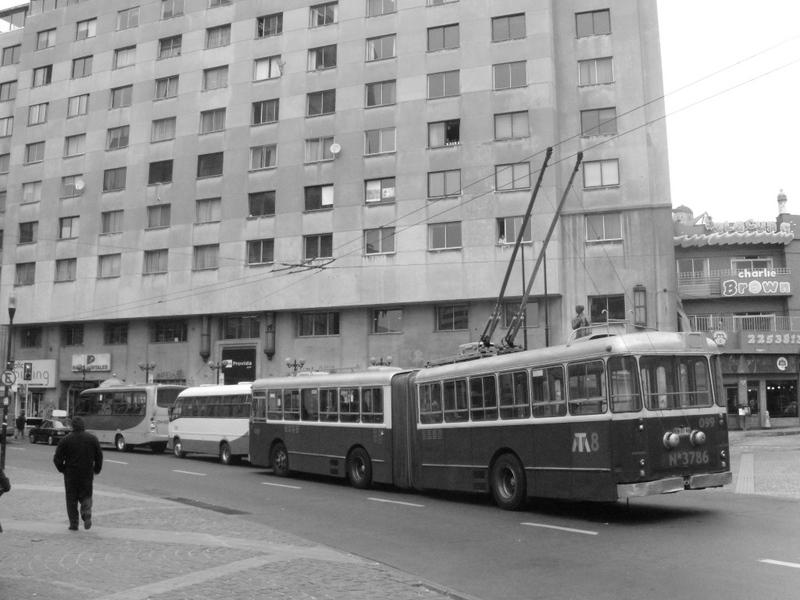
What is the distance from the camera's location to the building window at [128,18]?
52750mm

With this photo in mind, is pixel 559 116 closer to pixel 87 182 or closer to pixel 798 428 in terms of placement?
pixel 798 428

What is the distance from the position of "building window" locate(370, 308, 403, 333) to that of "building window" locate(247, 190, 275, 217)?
8841 mm

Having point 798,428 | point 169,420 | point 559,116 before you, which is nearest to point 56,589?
point 169,420

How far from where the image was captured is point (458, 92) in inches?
1683

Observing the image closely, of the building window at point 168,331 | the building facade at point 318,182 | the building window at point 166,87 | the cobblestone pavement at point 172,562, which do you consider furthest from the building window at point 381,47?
the cobblestone pavement at point 172,562

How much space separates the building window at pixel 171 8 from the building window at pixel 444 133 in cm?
2024

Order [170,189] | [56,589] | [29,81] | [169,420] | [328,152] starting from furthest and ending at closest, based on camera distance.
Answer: [29,81], [170,189], [328,152], [169,420], [56,589]

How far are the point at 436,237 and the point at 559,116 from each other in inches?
362

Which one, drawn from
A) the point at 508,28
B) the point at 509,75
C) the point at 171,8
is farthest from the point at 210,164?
the point at 508,28

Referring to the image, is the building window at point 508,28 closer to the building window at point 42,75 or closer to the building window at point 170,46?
the building window at point 170,46

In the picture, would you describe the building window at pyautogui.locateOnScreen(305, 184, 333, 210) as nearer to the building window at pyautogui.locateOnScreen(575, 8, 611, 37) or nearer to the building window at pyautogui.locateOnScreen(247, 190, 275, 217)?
the building window at pyautogui.locateOnScreen(247, 190, 275, 217)

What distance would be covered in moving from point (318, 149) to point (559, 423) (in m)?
34.7

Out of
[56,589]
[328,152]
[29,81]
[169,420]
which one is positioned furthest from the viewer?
[29,81]

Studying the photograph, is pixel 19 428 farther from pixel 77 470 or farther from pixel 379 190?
pixel 77 470
